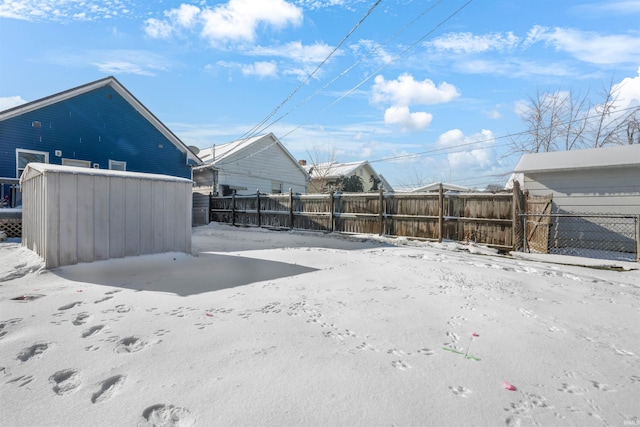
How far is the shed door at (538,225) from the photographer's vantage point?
339 inches

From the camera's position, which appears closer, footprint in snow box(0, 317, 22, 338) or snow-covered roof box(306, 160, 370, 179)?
footprint in snow box(0, 317, 22, 338)

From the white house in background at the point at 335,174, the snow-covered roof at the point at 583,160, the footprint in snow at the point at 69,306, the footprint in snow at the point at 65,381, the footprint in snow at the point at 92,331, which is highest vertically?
the white house in background at the point at 335,174

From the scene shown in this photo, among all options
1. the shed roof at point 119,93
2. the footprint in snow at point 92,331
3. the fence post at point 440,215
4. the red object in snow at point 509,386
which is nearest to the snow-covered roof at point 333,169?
the shed roof at point 119,93

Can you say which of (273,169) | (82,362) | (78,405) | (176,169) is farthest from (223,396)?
(273,169)

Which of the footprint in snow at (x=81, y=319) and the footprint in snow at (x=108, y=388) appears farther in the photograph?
the footprint in snow at (x=81, y=319)

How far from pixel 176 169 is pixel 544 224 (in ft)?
53.7

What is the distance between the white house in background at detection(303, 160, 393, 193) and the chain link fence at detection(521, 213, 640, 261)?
16.9 meters

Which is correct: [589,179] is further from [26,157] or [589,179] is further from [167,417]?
[26,157]

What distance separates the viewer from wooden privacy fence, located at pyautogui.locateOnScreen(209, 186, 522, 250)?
880 cm

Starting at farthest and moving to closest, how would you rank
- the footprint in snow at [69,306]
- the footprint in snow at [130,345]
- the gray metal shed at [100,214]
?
the gray metal shed at [100,214], the footprint in snow at [69,306], the footprint in snow at [130,345]

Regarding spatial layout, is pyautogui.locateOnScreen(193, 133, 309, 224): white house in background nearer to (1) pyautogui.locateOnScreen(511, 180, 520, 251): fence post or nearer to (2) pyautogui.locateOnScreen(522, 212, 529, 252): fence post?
(1) pyautogui.locateOnScreen(511, 180, 520, 251): fence post

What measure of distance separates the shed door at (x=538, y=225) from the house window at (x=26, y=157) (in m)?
17.4

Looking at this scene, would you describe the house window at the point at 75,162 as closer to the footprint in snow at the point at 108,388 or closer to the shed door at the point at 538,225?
the footprint in snow at the point at 108,388

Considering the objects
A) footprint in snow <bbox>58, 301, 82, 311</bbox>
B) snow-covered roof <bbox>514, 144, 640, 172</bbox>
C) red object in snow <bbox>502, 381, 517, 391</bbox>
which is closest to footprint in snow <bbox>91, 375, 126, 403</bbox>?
footprint in snow <bbox>58, 301, 82, 311</bbox>
